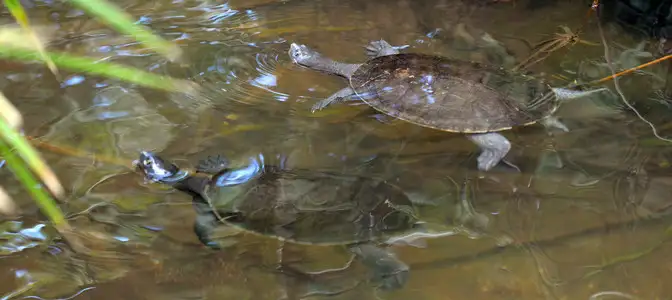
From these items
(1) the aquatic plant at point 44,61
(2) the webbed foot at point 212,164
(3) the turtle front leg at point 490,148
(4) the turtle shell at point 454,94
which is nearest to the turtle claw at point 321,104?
(4) the turtle shell at point 454,94

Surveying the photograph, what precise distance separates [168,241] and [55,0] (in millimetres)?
2011

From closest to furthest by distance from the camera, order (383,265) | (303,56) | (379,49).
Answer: (383,265) → (303,56) → (379,49)

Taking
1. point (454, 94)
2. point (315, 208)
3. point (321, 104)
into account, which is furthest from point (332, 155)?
point (454, 94)

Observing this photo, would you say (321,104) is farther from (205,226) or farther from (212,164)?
(205,226)

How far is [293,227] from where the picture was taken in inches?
58.9

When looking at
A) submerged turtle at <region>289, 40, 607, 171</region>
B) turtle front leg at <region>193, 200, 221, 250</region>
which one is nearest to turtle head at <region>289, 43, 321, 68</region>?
submerged turtle at <region>289, 40, 607, 171</region>

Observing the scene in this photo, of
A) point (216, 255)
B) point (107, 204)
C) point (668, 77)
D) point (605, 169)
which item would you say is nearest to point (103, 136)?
point (107, 204)

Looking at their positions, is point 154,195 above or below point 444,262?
above

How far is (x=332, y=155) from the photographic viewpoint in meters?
1.91

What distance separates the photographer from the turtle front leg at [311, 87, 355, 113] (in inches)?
82.8

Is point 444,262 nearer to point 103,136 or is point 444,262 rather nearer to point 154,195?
point 154,195

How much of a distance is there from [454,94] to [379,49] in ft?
2.10

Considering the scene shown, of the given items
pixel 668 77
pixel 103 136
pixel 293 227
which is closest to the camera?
pixel 293 227

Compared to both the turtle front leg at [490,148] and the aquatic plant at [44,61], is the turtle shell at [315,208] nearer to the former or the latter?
the turtle front leg at [490,148]
